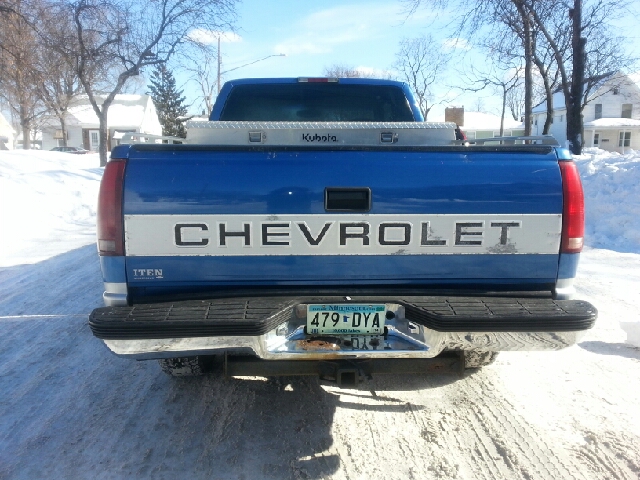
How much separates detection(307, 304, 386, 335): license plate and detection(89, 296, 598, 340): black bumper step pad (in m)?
0.04

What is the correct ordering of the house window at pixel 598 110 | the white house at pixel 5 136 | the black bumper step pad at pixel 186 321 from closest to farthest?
the black bumper step pad at pixel 186 321
the house window at pixel 598 110
the white house at pixel 5 136

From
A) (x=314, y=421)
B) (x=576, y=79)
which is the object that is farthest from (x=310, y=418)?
(x=576, y=79)

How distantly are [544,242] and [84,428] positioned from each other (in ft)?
9.57

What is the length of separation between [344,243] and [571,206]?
47.9 inches

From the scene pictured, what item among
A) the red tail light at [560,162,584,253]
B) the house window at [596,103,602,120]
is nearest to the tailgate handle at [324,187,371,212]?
the red tail light at [560,162,584,253]

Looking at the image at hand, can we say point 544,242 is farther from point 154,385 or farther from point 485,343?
point 154,385

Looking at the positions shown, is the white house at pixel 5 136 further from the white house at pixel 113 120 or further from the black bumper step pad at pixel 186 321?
the black bumper step pad at pixel 186 321

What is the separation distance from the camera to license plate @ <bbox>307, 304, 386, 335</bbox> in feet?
9.41

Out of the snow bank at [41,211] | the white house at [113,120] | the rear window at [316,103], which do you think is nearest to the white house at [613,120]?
the white house at [113,120]

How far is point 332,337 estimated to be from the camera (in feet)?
9.50

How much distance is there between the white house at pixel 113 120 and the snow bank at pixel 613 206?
167 ft

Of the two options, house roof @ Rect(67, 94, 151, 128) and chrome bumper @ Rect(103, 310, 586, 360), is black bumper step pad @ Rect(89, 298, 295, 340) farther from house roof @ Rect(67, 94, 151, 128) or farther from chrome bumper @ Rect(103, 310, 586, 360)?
house roof @ Rect(67, 94, 151, 128)

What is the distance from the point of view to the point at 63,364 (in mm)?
4266

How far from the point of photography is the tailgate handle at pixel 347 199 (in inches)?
113
